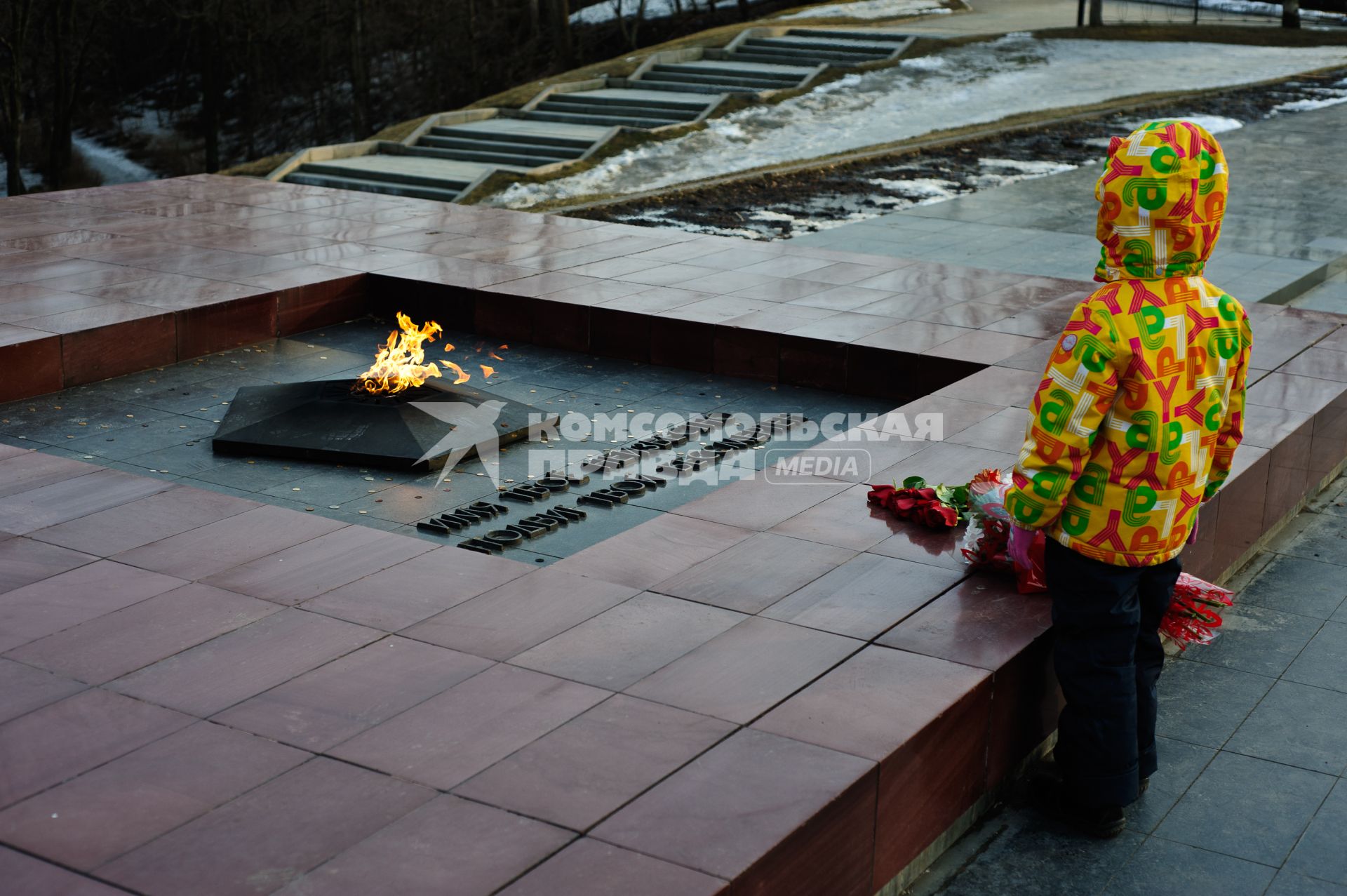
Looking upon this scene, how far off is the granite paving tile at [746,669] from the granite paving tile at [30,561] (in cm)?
236

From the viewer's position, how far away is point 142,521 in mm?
5617

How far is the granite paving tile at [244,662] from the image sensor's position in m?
4.14

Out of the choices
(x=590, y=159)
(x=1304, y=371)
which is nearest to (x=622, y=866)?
(x=1304, y=371)

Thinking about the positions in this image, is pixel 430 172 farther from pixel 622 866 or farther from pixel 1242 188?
pixel 622 866

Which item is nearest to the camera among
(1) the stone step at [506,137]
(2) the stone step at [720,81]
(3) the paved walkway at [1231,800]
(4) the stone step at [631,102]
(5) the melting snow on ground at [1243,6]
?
(3) the paved walkway at [1231,800]

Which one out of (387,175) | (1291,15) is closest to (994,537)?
(387,175)

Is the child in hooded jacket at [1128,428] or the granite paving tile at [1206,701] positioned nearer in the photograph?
the child in hooded jacket at [1128,428]

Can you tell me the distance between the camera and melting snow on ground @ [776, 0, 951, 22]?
3400cm

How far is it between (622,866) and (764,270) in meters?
7.56

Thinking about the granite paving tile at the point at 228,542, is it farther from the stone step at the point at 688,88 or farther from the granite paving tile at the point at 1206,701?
the stone step at the point at 688,88

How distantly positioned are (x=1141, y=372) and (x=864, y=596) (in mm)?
1392

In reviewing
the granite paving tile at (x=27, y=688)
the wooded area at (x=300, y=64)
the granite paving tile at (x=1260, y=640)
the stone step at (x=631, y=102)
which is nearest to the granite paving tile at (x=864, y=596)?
the granite paving tile at (x=1260, y=640)

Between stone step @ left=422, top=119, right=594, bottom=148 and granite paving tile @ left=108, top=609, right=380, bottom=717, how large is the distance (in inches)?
697

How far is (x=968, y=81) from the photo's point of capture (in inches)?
1055
